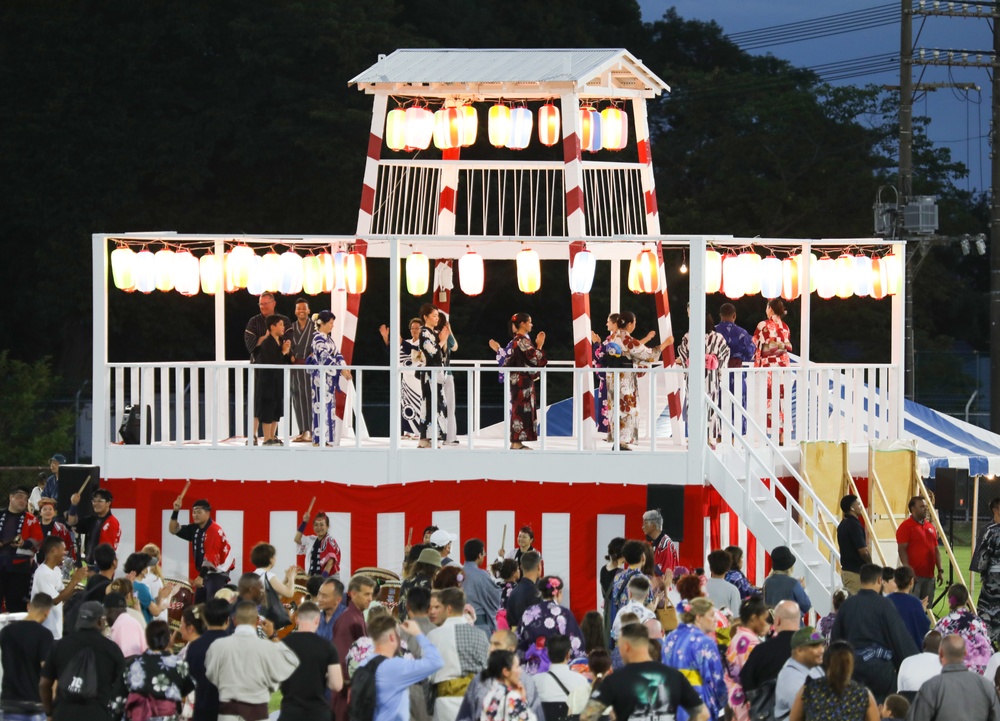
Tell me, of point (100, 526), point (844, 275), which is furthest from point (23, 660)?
point (844, 275)

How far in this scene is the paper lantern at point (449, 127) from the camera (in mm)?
20219

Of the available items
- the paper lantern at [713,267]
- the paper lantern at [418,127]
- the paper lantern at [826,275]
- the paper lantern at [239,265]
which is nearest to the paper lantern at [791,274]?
the paper lantern at [826,275]

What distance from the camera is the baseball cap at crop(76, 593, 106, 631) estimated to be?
1048 centimetres

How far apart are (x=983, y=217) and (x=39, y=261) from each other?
2510 cm

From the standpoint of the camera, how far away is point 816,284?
801 inches

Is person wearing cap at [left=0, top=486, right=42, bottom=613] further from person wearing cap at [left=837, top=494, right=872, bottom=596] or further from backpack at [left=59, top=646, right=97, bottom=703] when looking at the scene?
person wearing cap at [left=837, top=494, right=872, bottom=596]

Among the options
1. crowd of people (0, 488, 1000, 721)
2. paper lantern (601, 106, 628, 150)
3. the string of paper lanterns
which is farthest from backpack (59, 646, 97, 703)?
paper lantern (601, 106, 628, 150)

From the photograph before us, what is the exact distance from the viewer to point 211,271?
64.6 feet

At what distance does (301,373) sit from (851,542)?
6359mm

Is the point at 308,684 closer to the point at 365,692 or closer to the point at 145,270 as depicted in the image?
the point at 365,692

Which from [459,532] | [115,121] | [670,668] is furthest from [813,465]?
[115,121]

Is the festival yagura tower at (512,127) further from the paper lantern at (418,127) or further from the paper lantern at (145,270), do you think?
the paper lantern at (145,270)

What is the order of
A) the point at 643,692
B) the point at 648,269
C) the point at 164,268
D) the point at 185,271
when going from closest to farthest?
the point at 643,692, the point at 164,268, the point at 185,271, the point at 648,269

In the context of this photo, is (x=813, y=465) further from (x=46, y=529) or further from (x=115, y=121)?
(x=115, y=121)
